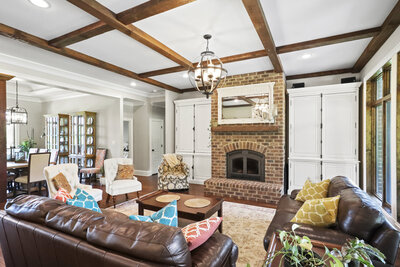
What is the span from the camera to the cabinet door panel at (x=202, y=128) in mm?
5480

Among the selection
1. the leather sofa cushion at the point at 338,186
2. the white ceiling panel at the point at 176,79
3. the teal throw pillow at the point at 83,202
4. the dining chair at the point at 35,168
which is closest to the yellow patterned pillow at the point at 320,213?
the leather sofa cushion at the point at 338,186

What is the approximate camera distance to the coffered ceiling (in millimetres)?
2215

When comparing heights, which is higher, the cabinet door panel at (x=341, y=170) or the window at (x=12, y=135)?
the window at (x=12, y=135)

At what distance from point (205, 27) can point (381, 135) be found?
3.50 metres

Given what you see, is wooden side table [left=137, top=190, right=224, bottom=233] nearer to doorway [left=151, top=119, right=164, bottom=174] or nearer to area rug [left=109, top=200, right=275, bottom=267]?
area rug [left=109, top=200, right=275, bottom=267]

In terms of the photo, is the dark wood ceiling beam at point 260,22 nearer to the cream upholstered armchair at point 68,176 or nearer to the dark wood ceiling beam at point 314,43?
the dark wood ceiling beam at point 314,43

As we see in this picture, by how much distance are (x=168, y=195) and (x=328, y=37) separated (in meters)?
3.26

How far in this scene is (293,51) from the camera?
3.33 meters

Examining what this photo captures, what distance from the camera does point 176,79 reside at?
201 inches

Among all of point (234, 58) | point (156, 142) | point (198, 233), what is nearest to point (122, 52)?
point (234, 58)

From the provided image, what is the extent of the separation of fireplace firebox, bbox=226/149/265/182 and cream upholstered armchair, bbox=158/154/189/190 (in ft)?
3.46

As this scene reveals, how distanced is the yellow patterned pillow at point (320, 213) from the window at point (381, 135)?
2.33m

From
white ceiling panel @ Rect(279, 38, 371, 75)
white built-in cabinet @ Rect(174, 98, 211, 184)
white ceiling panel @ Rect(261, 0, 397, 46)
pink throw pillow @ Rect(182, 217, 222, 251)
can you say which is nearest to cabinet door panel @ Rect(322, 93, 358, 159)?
white ceiling panel @ Rect(279, 38, 371, 75)

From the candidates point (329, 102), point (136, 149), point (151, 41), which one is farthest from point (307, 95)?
point (136, 149)
